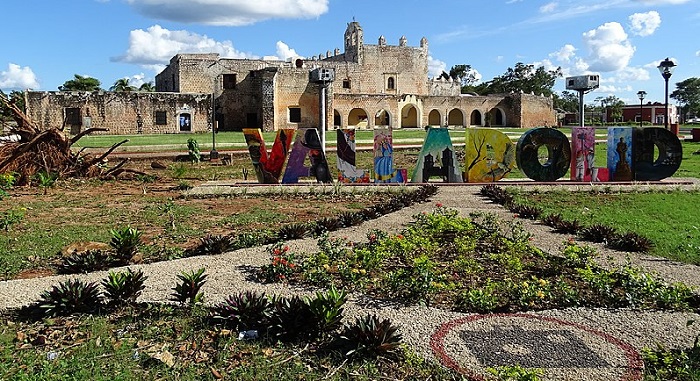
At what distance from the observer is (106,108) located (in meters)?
37.1

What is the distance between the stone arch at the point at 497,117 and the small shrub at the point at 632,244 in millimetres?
46312

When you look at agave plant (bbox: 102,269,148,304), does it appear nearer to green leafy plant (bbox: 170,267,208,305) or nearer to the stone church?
green leafy plant (bbox: 170,267,208,305)

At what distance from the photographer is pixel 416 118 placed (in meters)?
51.3

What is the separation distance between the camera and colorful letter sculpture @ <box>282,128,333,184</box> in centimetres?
1266

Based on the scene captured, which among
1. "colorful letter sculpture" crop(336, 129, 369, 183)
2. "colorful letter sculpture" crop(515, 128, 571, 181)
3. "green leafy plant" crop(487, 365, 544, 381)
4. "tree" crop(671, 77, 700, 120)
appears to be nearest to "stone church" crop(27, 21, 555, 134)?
"colorful letter sculpture" crop(336, 129, 369, 183)

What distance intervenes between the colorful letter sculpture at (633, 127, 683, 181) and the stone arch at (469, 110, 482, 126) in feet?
131

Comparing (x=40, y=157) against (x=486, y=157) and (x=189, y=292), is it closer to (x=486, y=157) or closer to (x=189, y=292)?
(x=486, y=157)

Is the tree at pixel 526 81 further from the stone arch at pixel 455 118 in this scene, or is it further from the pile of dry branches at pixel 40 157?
the pile of dry branches at pixel 40 157

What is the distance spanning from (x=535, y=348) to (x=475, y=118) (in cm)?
5158

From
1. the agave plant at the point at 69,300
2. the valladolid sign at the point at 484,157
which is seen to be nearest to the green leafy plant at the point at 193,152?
the valladolid sign at the point at 484,157

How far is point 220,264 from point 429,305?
239cm

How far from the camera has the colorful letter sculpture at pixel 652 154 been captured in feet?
41.9

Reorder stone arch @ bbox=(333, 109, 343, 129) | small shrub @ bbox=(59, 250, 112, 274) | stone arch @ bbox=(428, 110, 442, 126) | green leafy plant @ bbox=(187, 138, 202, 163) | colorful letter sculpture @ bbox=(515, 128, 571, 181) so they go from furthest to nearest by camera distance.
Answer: stone arch @ bbox=(428, 110, 442, 126), stone arch @ bbox=(333, 109, 343, 129), green leafy plant @ bbox=(187, 138, 202, 163), colorful letter sculpture @ bbox=(515, 128, 571, 181), small shrub @ bbox=(59, 250, 112, 274)

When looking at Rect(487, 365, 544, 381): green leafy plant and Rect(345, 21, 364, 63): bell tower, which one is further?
Rect(345, 21, 364, 63): bell tower
